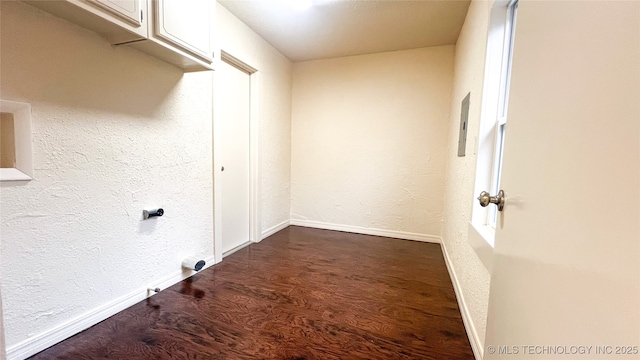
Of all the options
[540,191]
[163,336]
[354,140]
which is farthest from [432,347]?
[354,140]

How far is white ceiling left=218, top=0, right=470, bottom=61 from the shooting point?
7.29ft

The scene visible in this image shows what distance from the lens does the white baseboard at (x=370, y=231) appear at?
3.23 metres

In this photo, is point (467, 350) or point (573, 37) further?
point (467, 350)

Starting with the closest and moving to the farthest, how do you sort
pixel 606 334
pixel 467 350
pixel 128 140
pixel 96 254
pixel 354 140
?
pixel 606 334
pixel 467 350
pixel 96 254
pixel 128 140
pixel 354 140

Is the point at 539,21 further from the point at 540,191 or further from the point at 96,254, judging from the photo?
the point at 96,254

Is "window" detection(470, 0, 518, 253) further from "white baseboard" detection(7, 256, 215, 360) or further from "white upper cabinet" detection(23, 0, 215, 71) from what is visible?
"white baseboard" detection(7, 256, 215, 360)

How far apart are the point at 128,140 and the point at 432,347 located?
2148mm

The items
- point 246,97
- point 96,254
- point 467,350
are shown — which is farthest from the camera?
point 246,97

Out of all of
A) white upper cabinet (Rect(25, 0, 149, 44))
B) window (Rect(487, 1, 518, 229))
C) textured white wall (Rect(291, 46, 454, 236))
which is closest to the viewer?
white upper cabinet (Rect(25, 0, 149, 44))

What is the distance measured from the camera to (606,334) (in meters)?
0.37

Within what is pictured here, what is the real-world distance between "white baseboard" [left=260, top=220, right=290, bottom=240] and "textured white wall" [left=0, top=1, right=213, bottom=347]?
3.92 ft

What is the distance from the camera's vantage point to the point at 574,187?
1.49ft

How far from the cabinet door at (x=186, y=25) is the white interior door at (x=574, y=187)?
1.67 m

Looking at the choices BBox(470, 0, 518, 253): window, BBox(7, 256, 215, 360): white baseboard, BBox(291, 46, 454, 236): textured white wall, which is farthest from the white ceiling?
BBox(7, 256, 215, 360): white baseboard
